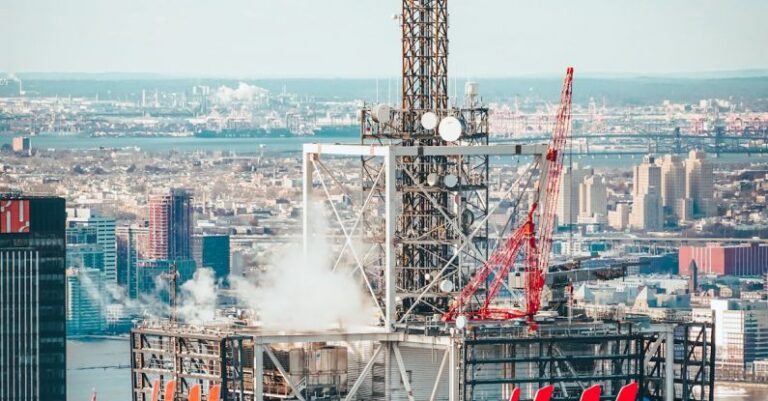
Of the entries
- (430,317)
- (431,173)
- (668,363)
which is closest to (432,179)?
(431,173)

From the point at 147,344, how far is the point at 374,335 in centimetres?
537

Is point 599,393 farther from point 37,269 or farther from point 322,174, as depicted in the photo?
point 37,269

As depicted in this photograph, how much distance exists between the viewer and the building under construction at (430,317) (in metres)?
50.0

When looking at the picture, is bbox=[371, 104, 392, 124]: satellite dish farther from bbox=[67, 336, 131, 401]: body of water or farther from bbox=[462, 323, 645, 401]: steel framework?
bbox=[67, 336, 131, 401]: body of water

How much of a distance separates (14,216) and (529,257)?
333 ft

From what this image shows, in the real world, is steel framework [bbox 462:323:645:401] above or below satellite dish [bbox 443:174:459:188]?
below

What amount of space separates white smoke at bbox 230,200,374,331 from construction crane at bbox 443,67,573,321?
195 cm

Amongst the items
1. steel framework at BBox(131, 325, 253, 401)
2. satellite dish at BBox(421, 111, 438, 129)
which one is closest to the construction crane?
satellite dish at BBox(421, 111, 438, 129)

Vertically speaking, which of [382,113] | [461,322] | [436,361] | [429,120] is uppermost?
[382,113]

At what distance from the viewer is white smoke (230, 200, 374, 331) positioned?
52000 millimetres

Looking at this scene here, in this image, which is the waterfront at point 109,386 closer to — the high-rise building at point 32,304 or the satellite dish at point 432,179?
the high-rise building at point 32,304

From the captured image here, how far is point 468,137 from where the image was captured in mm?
52250

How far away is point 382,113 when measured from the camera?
2047 inches

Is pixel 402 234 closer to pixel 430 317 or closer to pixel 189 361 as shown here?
pixel 430 317
